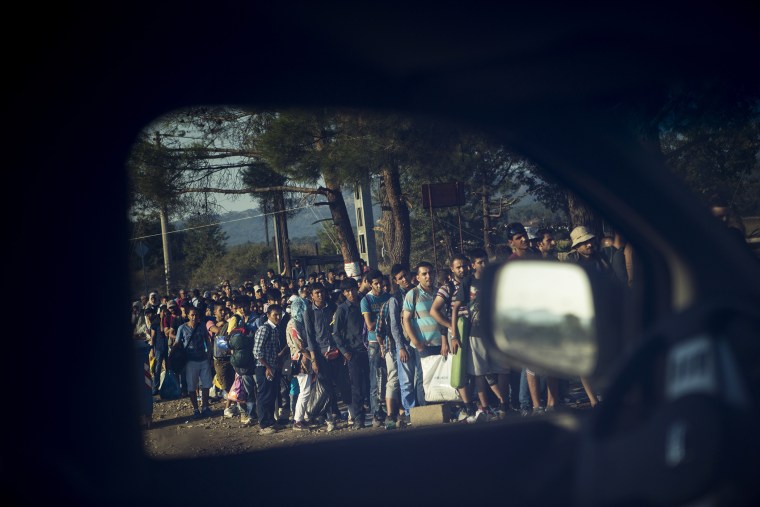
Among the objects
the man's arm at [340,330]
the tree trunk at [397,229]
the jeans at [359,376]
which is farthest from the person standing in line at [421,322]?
the tree trunk at [397,229]

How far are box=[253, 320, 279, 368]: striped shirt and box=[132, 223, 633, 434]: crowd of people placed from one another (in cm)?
1

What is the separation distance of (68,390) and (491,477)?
1037 millimetres

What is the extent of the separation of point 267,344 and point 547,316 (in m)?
10.7

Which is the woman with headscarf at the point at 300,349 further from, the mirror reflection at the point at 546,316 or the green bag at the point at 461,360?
the mirror reflection at the point at 546,316

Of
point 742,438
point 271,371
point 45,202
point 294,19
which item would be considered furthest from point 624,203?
point 271,371

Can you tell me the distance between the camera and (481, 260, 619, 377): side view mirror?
130 cm

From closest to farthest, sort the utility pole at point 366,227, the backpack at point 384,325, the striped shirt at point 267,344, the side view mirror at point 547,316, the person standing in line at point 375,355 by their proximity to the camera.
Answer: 1. the side view mirror at point 547,316
2. the backpack at point 384,325
3. the person standing in line at point 375,355
4. the striped shirt at point 267,344
5. the utility pole at point 366,227

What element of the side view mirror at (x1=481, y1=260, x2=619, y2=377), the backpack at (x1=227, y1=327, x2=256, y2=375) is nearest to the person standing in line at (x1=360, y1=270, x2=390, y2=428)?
the backpack at (x1=227, y1=327, x2=256, y2=375)

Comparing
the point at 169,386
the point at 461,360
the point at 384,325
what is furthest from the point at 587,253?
the point at 169,386

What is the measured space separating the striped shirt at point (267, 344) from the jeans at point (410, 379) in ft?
8.22

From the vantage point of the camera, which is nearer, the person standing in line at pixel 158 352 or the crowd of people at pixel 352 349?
the crowd of people at pixel 352 349

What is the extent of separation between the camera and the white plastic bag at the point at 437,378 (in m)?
9.05

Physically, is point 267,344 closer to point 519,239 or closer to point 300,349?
point 300,349

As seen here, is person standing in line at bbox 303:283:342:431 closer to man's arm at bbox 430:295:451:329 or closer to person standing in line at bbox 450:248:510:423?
man's arm at bbox 430:295:451:329
